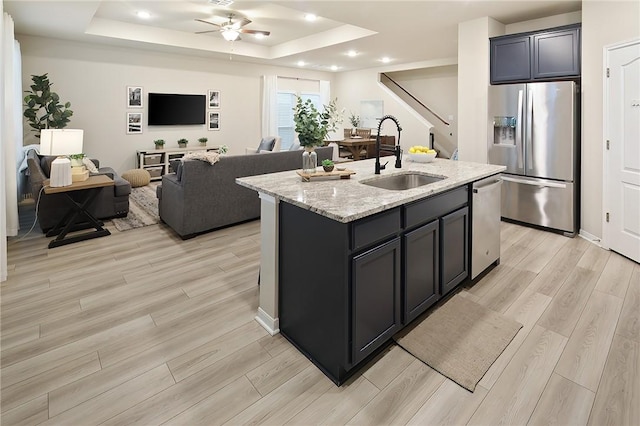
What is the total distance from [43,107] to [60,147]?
136 inches

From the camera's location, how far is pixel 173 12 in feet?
18.7

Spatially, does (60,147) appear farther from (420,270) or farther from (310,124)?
(420,270)

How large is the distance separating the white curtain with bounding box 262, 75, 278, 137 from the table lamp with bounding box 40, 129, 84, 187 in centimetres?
598

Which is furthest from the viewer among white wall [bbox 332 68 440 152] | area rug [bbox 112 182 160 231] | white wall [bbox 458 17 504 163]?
white wall [bbox 332 68 440 152]

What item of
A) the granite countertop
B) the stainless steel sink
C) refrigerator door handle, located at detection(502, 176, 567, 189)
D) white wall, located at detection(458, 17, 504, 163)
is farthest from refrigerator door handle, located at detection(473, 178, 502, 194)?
white wall, located at detection(458, 17, 504, 163)

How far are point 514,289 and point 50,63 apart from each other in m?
7.94

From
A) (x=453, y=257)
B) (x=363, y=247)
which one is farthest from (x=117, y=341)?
(x=453, y=257)

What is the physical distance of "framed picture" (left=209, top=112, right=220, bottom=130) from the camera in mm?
8586

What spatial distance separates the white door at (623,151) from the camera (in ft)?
11.0

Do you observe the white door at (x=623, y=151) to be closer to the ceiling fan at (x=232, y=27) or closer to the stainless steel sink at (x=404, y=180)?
the stainless steel sink at (x=404, y=180)

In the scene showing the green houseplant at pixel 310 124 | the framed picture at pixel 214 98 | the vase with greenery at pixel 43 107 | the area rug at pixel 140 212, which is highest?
the framed picture at pixel 214 98

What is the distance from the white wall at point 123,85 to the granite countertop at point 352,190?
604 cm

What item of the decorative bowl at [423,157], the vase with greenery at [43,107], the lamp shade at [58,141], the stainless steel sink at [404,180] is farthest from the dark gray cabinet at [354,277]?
the vase with greenery at [43,107]

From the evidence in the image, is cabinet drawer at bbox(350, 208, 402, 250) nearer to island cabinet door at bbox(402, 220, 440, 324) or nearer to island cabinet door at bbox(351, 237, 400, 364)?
island cabinet door at bbox(351, 237, 400, 364)
